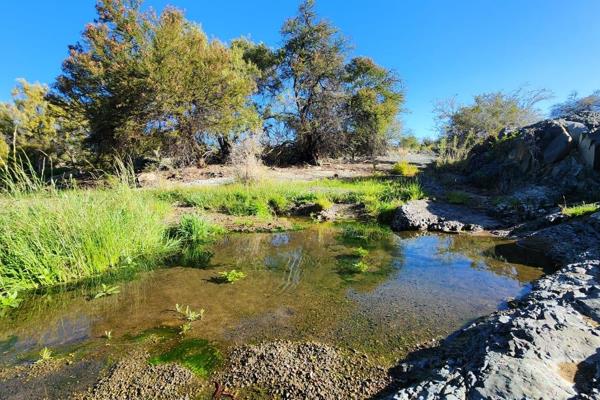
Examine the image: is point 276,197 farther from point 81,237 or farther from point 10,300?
point 10,300

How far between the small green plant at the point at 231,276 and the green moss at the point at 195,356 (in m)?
1.27

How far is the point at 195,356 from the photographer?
8.46ft

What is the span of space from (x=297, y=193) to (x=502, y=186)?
17.9 ft

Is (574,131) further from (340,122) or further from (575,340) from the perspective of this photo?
(340,122)

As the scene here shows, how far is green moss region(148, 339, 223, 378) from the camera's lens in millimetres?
2441

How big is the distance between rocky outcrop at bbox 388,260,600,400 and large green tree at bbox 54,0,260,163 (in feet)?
38.5

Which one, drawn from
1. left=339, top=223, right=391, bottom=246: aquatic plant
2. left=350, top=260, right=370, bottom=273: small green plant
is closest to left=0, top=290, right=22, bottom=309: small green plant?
left=350, top=260, right=370, bottom=273: small green plant

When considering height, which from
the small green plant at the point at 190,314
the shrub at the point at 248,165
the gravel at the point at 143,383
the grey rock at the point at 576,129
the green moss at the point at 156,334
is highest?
the grey rock at the point at 576,129

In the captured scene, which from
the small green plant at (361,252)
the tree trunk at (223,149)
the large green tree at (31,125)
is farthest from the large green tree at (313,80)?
the large green tree at (31,125)

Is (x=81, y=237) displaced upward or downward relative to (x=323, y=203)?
upward

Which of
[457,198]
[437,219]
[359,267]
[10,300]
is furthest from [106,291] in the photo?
[457,198]

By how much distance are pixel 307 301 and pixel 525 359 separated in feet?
6.81

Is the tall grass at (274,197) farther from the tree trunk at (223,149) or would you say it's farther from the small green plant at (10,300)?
the tree trunk at (223,149)

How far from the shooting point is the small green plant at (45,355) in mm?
2582
